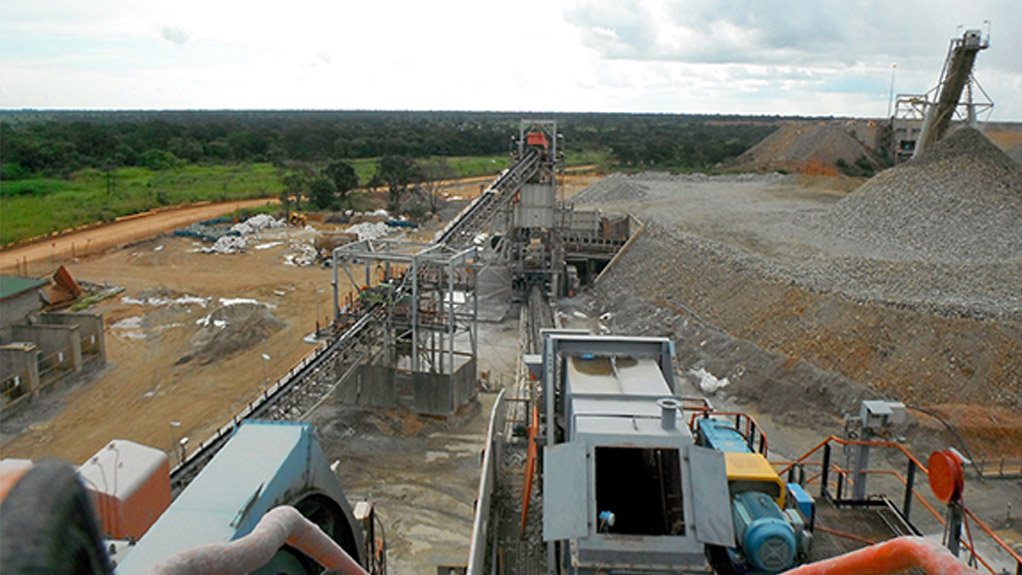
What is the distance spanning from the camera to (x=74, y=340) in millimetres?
22547

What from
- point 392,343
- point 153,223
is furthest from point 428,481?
point 153,223

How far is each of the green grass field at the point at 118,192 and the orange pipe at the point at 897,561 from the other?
33.0 metres

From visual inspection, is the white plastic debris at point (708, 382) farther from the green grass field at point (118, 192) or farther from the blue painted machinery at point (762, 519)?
the green grass field at point (118, 192)

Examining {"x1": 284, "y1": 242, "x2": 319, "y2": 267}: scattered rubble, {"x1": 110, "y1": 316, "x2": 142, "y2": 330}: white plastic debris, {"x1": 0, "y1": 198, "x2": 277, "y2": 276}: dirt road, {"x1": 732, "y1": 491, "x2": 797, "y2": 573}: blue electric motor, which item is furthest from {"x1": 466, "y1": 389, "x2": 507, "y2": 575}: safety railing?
{"x1": 0, "y1": 198, "x2": 277, "y2": 276}: dirt road

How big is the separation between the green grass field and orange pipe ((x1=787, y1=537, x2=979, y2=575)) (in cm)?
3296

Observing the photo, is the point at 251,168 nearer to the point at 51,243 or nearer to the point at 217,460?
the point at 51,243

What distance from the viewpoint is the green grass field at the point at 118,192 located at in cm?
4150

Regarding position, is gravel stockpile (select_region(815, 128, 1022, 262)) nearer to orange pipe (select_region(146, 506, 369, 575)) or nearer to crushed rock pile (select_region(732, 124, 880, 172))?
orange pipe (select_region(146, 506, 369, 575))

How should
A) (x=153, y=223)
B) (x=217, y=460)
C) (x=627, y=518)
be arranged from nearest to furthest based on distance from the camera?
(x=217, y=460)
(x=627, y=518)
(x=153, y=223)

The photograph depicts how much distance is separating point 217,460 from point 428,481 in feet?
34.9

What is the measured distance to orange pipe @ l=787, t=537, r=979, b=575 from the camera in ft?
9.68

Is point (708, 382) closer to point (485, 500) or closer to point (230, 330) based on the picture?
point (485, 500)

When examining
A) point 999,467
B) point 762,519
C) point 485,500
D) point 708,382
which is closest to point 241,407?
point 485,500

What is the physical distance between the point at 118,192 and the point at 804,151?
58377mm
